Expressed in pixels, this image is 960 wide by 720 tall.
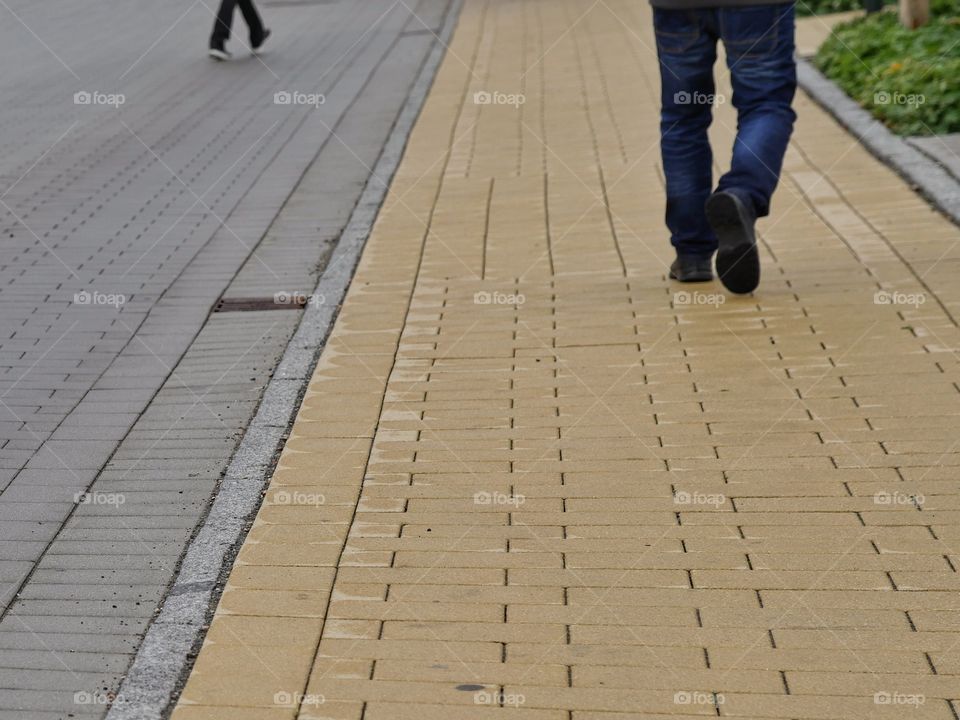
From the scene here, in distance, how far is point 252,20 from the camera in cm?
1511

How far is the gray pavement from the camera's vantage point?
385 cm

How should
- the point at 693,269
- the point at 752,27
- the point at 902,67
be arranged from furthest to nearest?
the point at 902,67, the point at 693,269, the point at 752,27

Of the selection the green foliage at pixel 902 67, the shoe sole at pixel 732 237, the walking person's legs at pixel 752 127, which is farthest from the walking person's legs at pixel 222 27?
the shoe sole at pixel 732 237

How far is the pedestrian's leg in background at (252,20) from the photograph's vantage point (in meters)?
14.9

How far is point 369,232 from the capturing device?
7344mm

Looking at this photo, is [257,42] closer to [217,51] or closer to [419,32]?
[217,51]

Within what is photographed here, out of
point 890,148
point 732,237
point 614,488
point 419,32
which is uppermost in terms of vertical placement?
point 732,237

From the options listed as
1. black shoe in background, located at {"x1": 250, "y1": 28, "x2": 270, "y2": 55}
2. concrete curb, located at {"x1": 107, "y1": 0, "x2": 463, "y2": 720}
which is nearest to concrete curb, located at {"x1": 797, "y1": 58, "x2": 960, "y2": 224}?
concrete curb, located at {"x1": 107, "y1": 0, "x2": 463, "y2": 720}

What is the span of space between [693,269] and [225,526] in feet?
8.77

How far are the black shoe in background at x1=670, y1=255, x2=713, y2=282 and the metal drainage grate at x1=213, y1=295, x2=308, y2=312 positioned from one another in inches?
63.1

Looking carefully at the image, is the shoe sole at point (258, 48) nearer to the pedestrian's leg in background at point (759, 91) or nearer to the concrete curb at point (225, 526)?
the concrete curb at point (225, 526)

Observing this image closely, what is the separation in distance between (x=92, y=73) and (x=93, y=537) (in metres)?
11.1

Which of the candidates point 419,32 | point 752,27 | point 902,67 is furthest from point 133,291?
point 419,32

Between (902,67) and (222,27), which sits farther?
(222,27)
